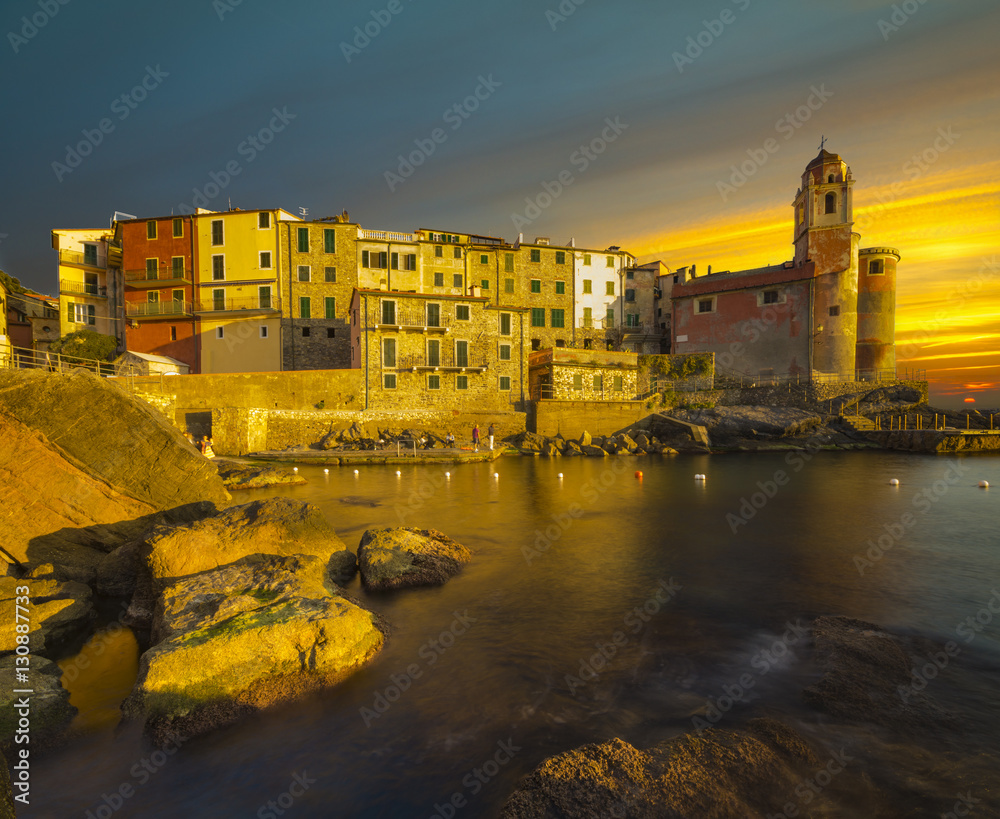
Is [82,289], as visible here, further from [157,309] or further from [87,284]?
[157,309]

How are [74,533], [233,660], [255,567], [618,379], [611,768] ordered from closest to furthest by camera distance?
1. [611,768]
2. [233,660]
3. [255,567]
4. [74,533]
5. [618,379]

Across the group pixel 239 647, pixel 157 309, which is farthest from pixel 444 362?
pixel 239 647

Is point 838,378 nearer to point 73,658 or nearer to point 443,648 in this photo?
point 443,648

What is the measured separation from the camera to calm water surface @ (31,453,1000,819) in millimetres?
5391

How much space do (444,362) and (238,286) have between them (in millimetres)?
18449

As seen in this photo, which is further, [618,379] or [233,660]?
[618,379]

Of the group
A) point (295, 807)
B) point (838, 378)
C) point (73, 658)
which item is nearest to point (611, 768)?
point (295, 807)

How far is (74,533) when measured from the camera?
35.2 feet

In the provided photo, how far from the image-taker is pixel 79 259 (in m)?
41.5

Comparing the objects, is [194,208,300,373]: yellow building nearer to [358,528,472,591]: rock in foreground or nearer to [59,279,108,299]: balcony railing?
[59,279,108,299]: balcony railing

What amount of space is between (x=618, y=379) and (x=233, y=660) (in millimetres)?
36407

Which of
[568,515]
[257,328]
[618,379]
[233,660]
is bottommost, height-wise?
[568,515]

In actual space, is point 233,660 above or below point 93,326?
below

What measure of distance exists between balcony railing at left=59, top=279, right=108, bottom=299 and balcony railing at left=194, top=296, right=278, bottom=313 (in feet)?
33.6
